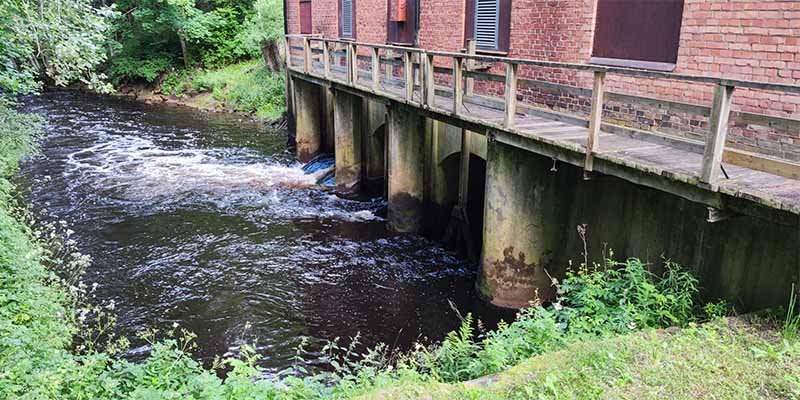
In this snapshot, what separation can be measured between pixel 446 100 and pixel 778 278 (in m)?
5.51

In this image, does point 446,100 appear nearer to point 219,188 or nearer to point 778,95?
point 778,95

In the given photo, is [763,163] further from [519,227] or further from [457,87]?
[457,87]

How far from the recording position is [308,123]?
1678 centimetres

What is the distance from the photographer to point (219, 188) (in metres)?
14.1

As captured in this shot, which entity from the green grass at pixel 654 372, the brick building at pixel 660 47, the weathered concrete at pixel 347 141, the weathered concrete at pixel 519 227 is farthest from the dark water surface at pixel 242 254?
the green grass at pixel 654 372

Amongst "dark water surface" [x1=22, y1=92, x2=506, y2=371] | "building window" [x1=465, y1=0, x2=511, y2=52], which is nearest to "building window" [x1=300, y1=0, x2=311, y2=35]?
"dark water surface" [x1=22, y1=92, x2=506, y2=371]

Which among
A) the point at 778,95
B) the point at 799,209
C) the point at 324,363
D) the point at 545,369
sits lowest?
the point at 324,363

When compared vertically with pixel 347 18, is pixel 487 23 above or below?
below

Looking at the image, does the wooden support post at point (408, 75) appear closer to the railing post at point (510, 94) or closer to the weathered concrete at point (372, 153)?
the railing post at point (510, 94)

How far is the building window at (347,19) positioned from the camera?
15.4 m

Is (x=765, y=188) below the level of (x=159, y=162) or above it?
above

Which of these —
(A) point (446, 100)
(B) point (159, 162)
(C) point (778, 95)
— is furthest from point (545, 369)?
(B) point (159, 162)

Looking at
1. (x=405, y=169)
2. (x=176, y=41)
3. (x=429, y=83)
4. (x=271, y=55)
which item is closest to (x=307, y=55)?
(x=405, y=169)

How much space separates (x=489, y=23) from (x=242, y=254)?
5.49m
